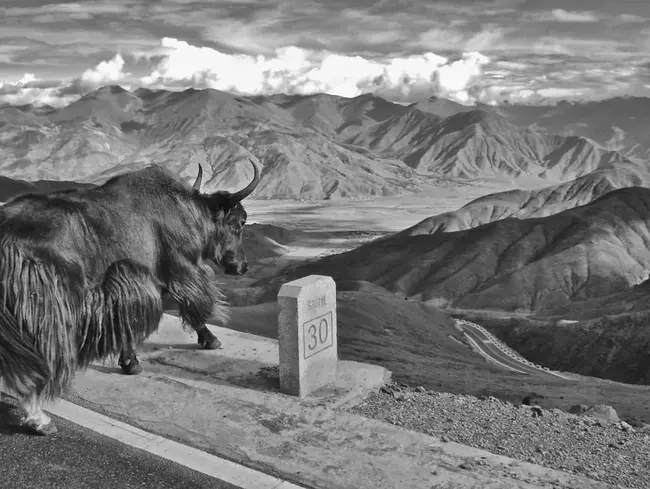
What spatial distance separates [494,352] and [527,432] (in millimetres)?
57366

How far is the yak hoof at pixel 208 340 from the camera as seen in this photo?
31.0 ft

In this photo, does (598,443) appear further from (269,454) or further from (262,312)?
(262,312)

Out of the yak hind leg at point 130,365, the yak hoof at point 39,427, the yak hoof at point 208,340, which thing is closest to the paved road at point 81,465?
the yak hoof at point 39,427

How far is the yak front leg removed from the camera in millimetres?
7639

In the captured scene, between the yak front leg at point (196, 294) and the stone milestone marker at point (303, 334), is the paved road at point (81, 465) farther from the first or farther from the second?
the stone milestone marker at point (303, 334)

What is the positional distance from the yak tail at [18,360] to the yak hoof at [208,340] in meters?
3.59

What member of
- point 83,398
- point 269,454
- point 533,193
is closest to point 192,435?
point 269,454

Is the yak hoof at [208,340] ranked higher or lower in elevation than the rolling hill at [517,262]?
higher

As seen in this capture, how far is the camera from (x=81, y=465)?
589cm

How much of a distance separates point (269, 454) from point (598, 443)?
3403mm

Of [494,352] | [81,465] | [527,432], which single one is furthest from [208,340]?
[494,352]

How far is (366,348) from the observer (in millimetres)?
39344

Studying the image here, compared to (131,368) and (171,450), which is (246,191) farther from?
(171,450)

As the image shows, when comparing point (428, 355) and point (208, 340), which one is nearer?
point (208, 340)
